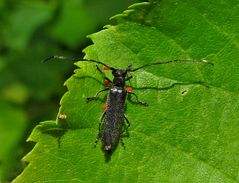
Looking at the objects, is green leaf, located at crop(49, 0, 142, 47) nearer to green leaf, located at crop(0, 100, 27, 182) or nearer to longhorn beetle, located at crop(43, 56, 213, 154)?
green leaf, located at crop(0, 100, 27, 182)

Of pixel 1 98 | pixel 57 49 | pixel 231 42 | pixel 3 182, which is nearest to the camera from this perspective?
pixel 231 42

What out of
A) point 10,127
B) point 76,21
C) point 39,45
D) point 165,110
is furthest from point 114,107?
point 39,45

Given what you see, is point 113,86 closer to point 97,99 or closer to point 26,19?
point 97,99

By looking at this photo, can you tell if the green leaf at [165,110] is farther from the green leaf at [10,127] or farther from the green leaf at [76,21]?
the green leaf at [76,21]

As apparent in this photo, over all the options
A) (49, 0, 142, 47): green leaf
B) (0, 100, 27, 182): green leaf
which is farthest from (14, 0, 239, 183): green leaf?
(49, 0, 142, 47): green leaf

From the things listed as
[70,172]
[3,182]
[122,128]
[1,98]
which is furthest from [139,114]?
[1,98]

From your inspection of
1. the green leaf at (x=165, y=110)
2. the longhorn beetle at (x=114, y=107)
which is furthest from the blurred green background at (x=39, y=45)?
the green leaf at (x=165, y=110)
